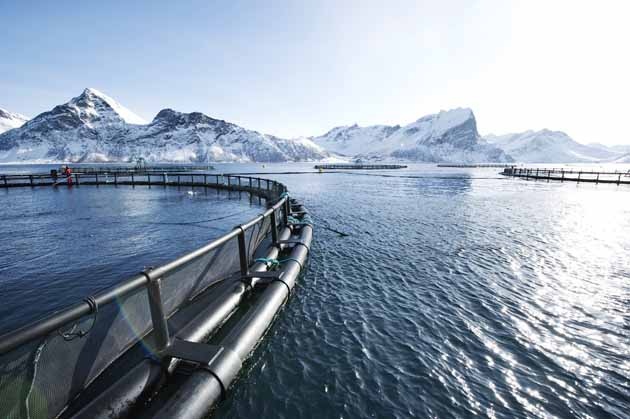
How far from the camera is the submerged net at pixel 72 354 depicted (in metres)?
3.04

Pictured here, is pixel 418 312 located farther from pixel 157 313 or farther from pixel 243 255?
pixel 157 313

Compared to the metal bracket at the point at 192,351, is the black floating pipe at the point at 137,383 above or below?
below

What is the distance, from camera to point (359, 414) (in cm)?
486

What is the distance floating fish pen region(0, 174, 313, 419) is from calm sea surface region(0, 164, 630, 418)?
945 millimetres

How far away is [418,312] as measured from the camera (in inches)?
324

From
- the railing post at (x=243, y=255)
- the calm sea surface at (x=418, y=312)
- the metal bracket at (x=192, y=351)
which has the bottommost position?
the calm sea surface at (x=418, y=312)

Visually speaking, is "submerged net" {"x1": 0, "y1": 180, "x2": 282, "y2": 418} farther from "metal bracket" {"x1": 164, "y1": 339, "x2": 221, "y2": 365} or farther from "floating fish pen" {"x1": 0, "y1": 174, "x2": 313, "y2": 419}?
"metal bracket" {"x1": 164, "y1": 339, "x2": 221, "y2": 365}

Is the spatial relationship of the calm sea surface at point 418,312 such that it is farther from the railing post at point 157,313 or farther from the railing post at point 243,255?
the railing post at point 243,255

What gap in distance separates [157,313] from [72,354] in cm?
104

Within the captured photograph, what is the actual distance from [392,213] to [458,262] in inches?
480

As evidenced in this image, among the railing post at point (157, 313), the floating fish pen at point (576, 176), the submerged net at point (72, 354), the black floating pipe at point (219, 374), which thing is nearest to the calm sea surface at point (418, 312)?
the black floating pipe at point (219, 374)

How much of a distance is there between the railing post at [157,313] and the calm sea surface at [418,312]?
1.55 meters

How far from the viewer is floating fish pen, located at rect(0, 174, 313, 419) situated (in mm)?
3080

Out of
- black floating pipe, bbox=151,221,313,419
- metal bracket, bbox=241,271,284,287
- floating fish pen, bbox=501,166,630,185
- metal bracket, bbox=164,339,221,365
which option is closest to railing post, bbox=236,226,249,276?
metal bracket, bbox=241,271,284,287
